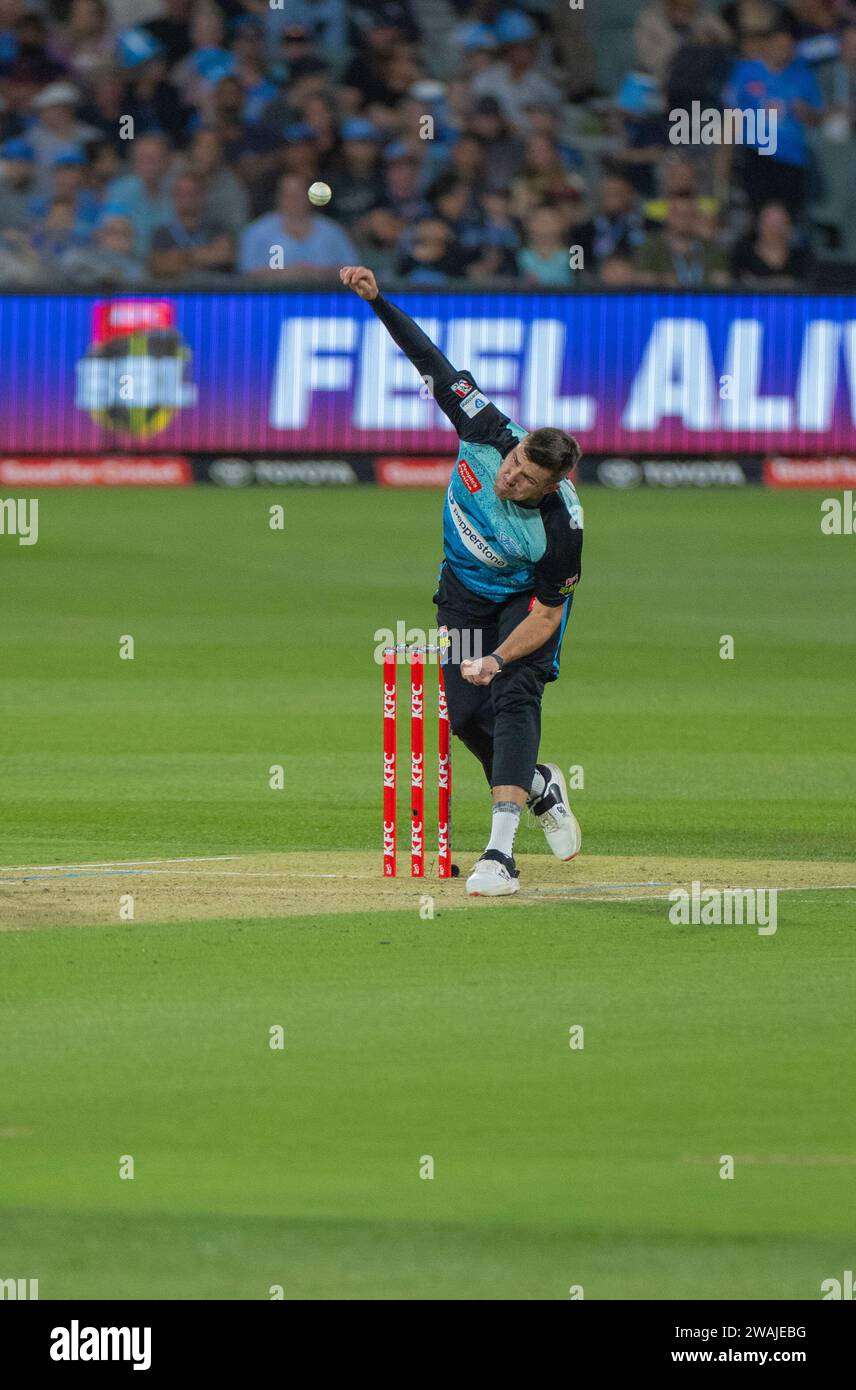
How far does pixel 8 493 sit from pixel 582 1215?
20.6 meters

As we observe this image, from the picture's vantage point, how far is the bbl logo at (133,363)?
87.6ft

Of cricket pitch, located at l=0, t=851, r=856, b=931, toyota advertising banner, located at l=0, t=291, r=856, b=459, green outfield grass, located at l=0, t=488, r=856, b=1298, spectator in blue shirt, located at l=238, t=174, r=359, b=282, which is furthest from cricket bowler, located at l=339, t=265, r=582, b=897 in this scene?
spectator in blue shirt, located at l=238, t=174, r=359, b=282

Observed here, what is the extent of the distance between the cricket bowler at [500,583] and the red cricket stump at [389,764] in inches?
13.1

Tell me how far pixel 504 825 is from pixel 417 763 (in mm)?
470

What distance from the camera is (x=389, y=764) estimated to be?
11.6 meters

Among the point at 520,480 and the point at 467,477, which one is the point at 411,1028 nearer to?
the point at 520,480

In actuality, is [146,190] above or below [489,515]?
above

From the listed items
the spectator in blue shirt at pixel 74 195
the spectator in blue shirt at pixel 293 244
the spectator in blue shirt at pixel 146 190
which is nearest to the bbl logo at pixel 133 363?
the spectator in blue shirt at pixel 293 244

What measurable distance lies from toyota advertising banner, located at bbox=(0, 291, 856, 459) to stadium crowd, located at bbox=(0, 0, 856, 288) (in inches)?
18.9

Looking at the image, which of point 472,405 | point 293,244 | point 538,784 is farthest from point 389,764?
point 293,244

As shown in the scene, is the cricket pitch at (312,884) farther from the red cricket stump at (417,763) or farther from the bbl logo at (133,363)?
the bbl logo at (133,363)

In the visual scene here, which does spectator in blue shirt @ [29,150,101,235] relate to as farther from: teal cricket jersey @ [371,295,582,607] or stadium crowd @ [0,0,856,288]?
teal cricket jersey @ [371,295,582,607]

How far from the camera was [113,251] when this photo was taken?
92.7ft
